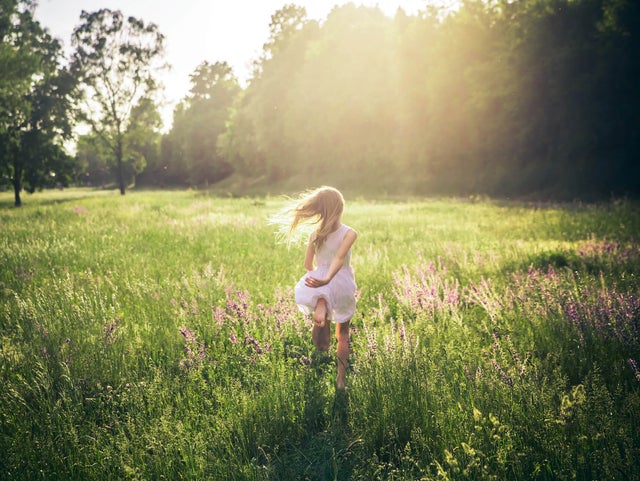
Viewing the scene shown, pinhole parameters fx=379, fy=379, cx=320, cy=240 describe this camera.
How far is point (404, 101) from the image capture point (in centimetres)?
3219

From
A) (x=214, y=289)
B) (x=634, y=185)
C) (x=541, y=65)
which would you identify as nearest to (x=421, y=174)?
(x=541, y=65)

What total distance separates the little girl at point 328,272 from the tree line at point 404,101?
72.0 ft

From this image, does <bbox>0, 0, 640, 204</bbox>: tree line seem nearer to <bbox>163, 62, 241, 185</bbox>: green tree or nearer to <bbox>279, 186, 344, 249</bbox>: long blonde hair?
<bbox>163, 62, 241, 185</bbox>: green tree

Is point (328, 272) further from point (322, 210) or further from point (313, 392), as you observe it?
point (313, 392)

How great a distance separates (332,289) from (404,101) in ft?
106

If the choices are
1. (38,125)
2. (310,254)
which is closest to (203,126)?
(38,125)

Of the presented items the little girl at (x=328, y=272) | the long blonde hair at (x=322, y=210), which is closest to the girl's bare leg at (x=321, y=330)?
the little girl at (x=328, y=272)

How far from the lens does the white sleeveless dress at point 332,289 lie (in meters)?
3.14

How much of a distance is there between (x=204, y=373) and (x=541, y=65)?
25.5m

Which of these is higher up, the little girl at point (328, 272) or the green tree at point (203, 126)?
the green tree at point (203, 126)

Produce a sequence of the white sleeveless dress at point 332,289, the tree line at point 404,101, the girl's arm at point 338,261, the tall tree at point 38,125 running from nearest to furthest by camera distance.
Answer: the girl's arm at point 338,261 < the white sleeveless dress at point 332,289 < the tree line at point 404,101 < the tall tree at point 38,125

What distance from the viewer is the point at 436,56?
2838 cm

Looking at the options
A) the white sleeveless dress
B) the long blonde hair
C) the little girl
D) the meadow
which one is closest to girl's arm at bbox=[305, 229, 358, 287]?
the little girl

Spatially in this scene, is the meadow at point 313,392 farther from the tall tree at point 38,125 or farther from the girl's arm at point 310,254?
the tall tree at point 38,125
